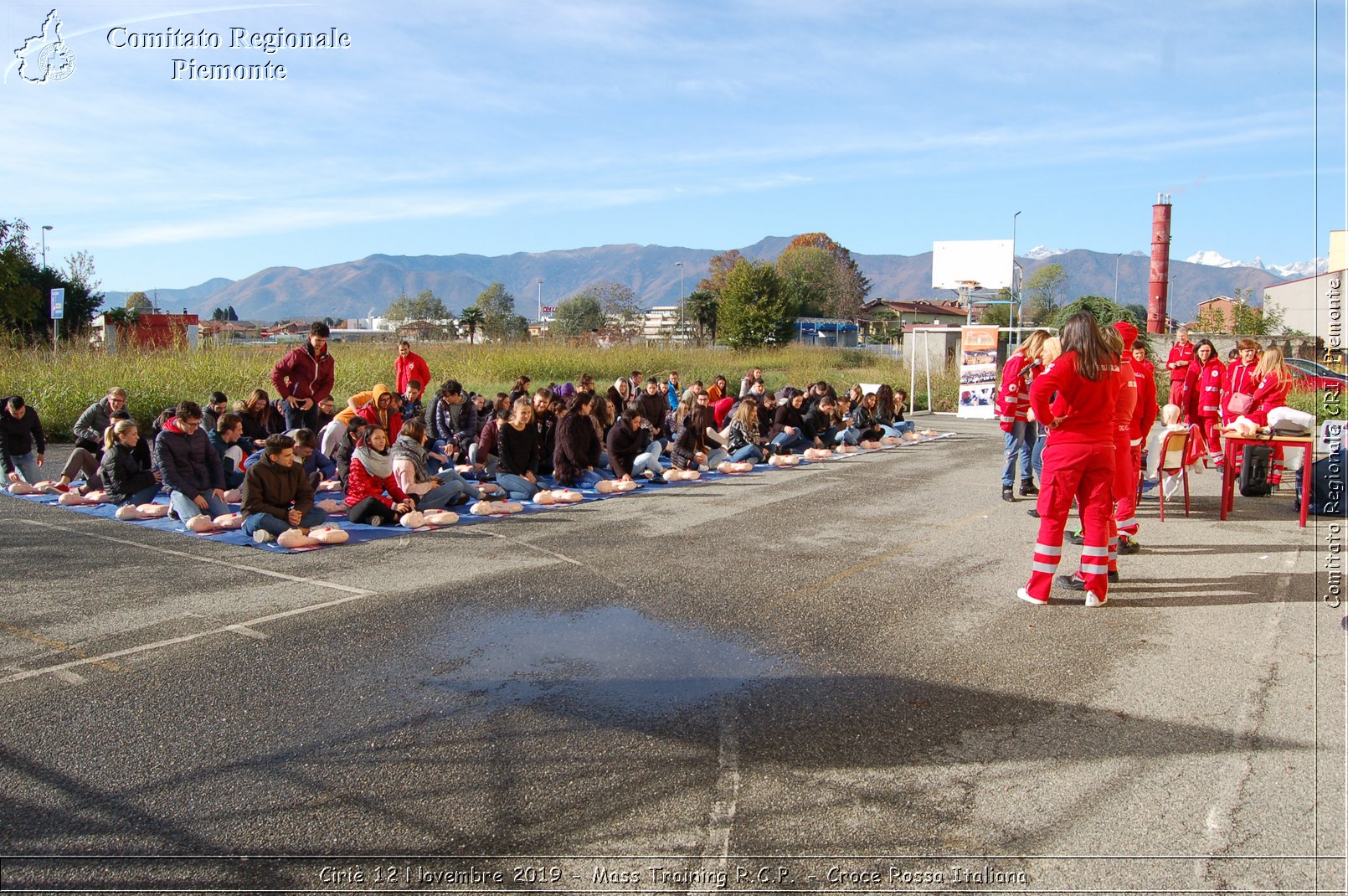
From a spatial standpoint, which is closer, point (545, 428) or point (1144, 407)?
point (1144, 407)

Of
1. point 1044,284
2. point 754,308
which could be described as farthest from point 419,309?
point 1044,284

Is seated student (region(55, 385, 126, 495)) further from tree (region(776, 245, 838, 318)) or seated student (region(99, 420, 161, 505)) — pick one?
tree (region(776, 245, 838, 318))

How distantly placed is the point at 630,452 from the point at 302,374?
4.79 meters

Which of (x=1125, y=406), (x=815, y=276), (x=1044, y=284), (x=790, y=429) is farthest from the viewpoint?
(x=815, y=276)

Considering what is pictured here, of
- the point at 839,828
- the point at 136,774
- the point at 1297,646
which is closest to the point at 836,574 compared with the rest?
Result: the point at 1297,646

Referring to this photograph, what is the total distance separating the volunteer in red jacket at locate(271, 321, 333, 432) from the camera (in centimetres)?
1266

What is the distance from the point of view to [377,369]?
23.4 meters

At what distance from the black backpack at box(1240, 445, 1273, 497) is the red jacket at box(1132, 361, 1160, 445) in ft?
8.00

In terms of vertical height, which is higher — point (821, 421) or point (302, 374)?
point (302, 374)

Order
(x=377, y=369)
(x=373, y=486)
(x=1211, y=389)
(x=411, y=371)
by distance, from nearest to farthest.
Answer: (x=373, y=486) < (x=1211, y=389) < (x=411, y=371) < (x=377, y=369)

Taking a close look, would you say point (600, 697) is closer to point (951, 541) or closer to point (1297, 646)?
point (1297, 646)

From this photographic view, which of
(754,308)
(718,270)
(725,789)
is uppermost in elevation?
(718,270)

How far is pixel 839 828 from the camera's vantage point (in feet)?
11.3

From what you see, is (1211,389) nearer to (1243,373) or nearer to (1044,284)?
(1243,373)
